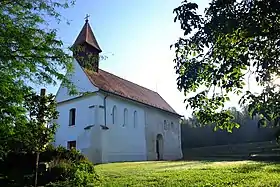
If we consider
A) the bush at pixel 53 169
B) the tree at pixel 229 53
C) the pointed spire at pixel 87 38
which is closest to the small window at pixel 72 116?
the pointed spire at pixel 87 38

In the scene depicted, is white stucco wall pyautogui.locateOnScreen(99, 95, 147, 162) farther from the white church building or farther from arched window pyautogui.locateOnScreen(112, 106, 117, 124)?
arched window pyautogui.locateOnScreen(112, 106, 117, 124)

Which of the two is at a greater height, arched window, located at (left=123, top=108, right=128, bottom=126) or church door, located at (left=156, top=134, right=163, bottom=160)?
arched window, located at (left=123, top=108, right=128, bottom=126)

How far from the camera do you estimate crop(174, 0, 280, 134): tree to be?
478 cm

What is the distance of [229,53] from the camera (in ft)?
19.4

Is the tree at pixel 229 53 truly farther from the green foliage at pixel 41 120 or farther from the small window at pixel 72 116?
the small window at pixel 72 116

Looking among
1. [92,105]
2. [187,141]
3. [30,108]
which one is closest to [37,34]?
[30,108]

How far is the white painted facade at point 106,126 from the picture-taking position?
2608 centimetres

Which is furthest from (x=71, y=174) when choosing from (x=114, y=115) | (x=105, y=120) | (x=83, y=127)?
(x=114, y=115)

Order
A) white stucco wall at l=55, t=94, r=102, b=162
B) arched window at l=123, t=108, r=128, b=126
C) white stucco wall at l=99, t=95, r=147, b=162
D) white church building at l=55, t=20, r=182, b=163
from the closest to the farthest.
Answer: white stucco wall at l=55, t=94, r=102, b=162 < white church building at l=55, t=20, r=182, b=163 < white stucco wall at l=99, t=95, r=147, b=162 < arched window at l=123, t=108, r=128, b=126

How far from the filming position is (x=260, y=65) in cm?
507

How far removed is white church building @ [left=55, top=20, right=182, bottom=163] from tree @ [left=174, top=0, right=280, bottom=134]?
1834 centimetres

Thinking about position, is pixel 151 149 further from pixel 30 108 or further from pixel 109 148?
pixel 30 108

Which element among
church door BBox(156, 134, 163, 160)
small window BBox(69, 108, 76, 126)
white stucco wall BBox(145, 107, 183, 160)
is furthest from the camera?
church door BBox(156, 134, 163, 160)

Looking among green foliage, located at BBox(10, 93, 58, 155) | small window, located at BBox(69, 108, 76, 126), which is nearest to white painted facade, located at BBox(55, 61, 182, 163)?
small window, located at BBox(69, 108, 76, 126)
